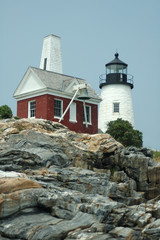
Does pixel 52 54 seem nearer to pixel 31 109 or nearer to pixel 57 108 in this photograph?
pixel 31 109

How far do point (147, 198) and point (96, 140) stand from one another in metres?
4.22

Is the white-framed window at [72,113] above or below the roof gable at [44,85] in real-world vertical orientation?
below

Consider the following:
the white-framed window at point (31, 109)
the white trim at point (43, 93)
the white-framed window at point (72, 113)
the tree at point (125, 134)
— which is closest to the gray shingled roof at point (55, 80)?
the white trim at point (43, 93)

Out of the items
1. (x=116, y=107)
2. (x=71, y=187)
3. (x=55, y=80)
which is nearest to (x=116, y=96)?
(x=116, y=107)

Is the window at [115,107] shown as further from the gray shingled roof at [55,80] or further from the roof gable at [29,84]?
the roof gable at [29,84]

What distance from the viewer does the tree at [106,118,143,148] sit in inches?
1264

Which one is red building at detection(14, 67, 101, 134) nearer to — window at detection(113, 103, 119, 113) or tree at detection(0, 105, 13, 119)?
tree at detection(0, 105, 13, 119)

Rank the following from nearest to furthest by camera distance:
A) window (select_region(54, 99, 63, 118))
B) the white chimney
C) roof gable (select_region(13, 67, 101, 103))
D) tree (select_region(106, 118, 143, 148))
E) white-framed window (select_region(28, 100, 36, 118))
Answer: roof gable (select_region(13, 67, 101, 103)) → window (select_region(54, 99, 63, 118)) → white-framed window (select_region(28, 100, 36, 118)) → tree (select_region(106, 118, 143, 148)) → the white chimney

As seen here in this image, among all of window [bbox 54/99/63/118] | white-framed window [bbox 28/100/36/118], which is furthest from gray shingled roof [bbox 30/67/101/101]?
white-framed window [bbox 28/100/36/118]

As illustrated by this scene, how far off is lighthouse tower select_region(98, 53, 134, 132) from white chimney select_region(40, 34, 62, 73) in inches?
227

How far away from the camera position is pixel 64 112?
1220 inches

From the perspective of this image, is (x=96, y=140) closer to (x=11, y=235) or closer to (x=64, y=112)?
(x=64, y=112)

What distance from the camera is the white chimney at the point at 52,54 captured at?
1487 inches

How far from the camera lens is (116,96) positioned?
39.9 m
